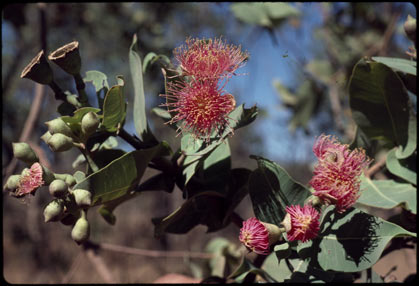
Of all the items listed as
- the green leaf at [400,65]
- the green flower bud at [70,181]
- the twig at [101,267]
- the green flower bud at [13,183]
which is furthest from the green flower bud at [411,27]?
the twig at [101,267]

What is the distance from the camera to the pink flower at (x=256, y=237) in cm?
84

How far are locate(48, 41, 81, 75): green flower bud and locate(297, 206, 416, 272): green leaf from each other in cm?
66

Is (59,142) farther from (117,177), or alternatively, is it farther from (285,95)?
(285,95)

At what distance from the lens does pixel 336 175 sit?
93cm

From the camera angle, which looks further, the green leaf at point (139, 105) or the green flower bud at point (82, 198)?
the green leaf at point (139, 105)

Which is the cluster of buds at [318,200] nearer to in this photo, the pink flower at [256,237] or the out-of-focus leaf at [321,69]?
the pink flower at [256,237]

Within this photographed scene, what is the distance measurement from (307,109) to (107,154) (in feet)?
7.17

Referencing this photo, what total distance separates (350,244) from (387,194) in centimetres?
31

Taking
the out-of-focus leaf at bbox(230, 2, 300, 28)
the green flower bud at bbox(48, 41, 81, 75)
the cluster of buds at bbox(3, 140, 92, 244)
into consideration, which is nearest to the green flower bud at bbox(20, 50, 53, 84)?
the green flower bud at bbox(48, 41, 81, 75)

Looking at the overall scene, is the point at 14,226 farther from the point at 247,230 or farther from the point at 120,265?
the point at 247,230

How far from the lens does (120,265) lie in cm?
1040

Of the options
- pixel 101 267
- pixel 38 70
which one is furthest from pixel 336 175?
pixel 101 267

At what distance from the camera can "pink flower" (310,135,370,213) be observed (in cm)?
88

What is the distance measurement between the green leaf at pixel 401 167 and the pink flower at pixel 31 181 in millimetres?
930
